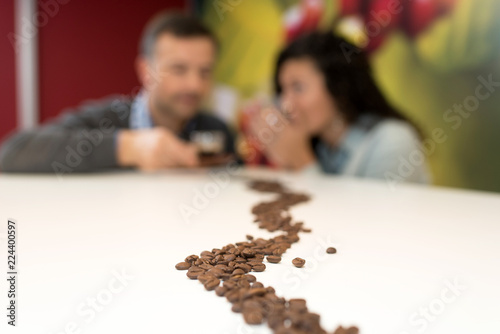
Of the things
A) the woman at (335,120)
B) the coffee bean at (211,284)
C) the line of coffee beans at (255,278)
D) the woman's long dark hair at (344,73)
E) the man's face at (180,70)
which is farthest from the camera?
the man's face at (180,70)

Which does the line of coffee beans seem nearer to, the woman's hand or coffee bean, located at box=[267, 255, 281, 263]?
coffee bean, located at box=[267, 255, 281, 263]

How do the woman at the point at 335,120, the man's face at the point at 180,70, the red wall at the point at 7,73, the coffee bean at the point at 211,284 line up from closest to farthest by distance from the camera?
1. the coffee bean at the point at 211,284
2. the woman at the point at 335,120
3. the man's face at the point at 180,70
4. the red wall at the point at 7,73

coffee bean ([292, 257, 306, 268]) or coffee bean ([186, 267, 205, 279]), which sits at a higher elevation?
coffee bean ([292, 257, 306, 268])

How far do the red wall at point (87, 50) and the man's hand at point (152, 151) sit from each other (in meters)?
1.88

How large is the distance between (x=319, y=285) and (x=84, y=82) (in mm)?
3254

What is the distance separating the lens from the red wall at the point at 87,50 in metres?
3.21

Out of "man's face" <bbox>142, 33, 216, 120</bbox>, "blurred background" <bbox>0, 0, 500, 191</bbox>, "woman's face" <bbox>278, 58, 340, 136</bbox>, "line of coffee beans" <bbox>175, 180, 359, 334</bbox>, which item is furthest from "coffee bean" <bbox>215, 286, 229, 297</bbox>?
"blurred background" <bbox>0, 0, 500, 191</bbox>

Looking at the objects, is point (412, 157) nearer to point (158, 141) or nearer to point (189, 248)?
point (158, 141)

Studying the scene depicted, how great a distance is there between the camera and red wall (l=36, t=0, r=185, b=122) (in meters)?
3.21

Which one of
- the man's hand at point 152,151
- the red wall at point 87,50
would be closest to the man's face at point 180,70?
the man's hand at point 152,151

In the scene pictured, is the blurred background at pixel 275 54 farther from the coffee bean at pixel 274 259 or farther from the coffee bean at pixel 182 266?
the coffee bean at pixel 182 266

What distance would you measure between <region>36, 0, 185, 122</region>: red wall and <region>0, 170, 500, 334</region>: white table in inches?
89.3

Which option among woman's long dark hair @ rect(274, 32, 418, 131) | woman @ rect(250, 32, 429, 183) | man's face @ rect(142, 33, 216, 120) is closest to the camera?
woman @ rect(250, 32, 429, 183)

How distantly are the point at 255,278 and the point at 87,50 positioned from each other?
3.22 metres
